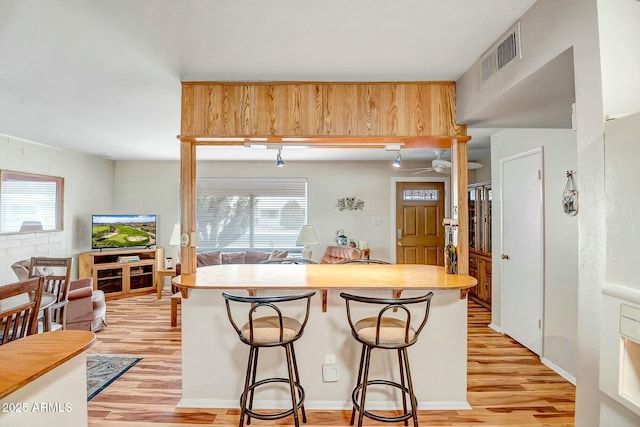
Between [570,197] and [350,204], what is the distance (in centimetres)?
351

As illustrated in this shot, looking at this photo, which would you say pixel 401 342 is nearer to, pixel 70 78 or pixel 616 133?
pixel 616 133

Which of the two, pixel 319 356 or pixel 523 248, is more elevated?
pixel 523 248

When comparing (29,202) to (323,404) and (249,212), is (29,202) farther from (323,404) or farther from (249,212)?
(323,404)

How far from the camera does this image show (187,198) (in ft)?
8.18

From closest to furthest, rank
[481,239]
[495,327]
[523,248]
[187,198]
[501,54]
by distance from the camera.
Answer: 1. [501,54]
2. [187,198]
3. [523,248]
4. [495,327]
5. [481,239]

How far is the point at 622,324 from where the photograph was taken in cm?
108

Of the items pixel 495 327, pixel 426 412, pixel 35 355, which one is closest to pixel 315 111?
pixel 35 355

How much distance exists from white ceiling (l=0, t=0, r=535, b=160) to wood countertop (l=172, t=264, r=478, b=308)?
1481 millimetres

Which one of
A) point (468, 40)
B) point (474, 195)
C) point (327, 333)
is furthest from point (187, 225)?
point (474, 195)

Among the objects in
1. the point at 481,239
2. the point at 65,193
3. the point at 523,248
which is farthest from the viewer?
the point at 65,193

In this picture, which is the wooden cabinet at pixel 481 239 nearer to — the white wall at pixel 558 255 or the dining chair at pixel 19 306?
the white wall at pixel 558 255

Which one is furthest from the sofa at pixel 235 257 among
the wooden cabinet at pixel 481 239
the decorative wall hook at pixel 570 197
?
the decorative wall hook at pixel 570 197

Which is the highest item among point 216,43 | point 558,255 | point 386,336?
point 216,43

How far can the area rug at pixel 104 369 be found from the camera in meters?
2.63
